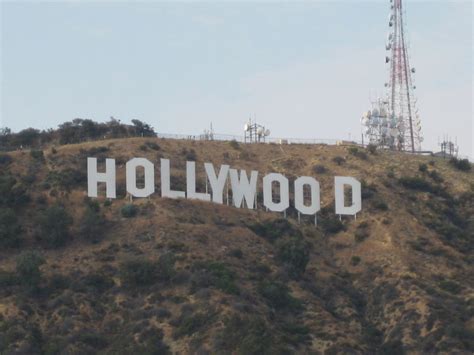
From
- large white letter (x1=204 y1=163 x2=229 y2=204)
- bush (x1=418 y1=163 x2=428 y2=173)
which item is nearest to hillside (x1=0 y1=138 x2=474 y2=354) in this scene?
large white letter (x1=204 y1=163 x2=229 y2=204)

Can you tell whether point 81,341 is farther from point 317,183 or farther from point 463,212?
point 463,212

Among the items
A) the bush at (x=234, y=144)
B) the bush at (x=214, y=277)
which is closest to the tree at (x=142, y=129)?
the bush at (x=234, y=144)

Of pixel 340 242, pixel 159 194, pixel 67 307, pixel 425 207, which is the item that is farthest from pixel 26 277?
pixel 425 207

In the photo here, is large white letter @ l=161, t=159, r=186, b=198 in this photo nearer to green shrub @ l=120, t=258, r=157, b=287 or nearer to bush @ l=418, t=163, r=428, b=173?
green shrub @ l=120, t=258, r=157, b=287

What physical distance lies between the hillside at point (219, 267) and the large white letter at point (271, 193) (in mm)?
997

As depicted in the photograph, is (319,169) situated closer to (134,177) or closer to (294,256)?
(294,256)

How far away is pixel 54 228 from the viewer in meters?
105

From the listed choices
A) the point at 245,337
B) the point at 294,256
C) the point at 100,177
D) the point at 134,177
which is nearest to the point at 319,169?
the point at 294,256

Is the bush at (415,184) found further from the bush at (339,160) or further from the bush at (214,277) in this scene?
the bush at (214,277)

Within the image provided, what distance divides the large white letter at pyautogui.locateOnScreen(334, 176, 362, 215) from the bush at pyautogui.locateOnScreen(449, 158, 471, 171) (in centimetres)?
1863

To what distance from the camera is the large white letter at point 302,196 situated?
11719 cm

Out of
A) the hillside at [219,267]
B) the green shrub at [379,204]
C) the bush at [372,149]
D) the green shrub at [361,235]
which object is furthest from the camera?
the bush at [372,149]

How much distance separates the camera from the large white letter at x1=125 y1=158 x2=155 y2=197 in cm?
11100

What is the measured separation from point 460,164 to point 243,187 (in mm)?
28075
